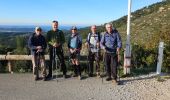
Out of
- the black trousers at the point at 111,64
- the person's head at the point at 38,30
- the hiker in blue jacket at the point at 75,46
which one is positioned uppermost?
the person's head at the point at 38,30

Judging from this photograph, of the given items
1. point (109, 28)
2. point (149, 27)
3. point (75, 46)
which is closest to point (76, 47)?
point (75, 46)

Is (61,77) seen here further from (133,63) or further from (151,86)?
(133,63)

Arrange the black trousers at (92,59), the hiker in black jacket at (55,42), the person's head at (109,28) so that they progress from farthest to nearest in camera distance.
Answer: the black trousers at (92,59), the hiker in black jacket at (55,42), the person's head at (109,28)

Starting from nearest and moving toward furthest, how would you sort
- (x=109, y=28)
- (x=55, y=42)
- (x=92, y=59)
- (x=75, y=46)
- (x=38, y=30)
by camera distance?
(x=109, y=28), (x=38, y=30), (x=55, y=42), (x=75, y=46), (x=92, y=59)

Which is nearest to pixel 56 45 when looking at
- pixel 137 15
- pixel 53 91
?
pixel 53 91

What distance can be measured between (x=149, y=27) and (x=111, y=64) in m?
31.0

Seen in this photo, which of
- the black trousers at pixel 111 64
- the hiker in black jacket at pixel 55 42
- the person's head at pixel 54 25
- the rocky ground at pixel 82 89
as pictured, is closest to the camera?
the rocky ground at pixel 82 89

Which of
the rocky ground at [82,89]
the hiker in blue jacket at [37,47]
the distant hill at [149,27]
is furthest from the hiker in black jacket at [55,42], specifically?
the distant hill at [149,27]

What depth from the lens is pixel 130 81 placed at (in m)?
13.2

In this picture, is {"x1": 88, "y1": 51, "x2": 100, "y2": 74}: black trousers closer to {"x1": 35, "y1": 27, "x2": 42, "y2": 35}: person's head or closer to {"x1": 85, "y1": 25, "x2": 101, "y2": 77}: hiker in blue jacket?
{"x1": 85, "y1": 25, "x2": 101, "y2": 77}: hiker in blue jacket

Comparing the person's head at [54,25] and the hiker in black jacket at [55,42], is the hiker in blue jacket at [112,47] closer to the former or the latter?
the hiker in black jacket at [55,42]

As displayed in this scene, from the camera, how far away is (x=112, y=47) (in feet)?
42.5

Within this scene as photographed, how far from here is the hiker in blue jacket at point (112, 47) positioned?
12.8 m

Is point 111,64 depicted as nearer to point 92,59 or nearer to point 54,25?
point 92,59
